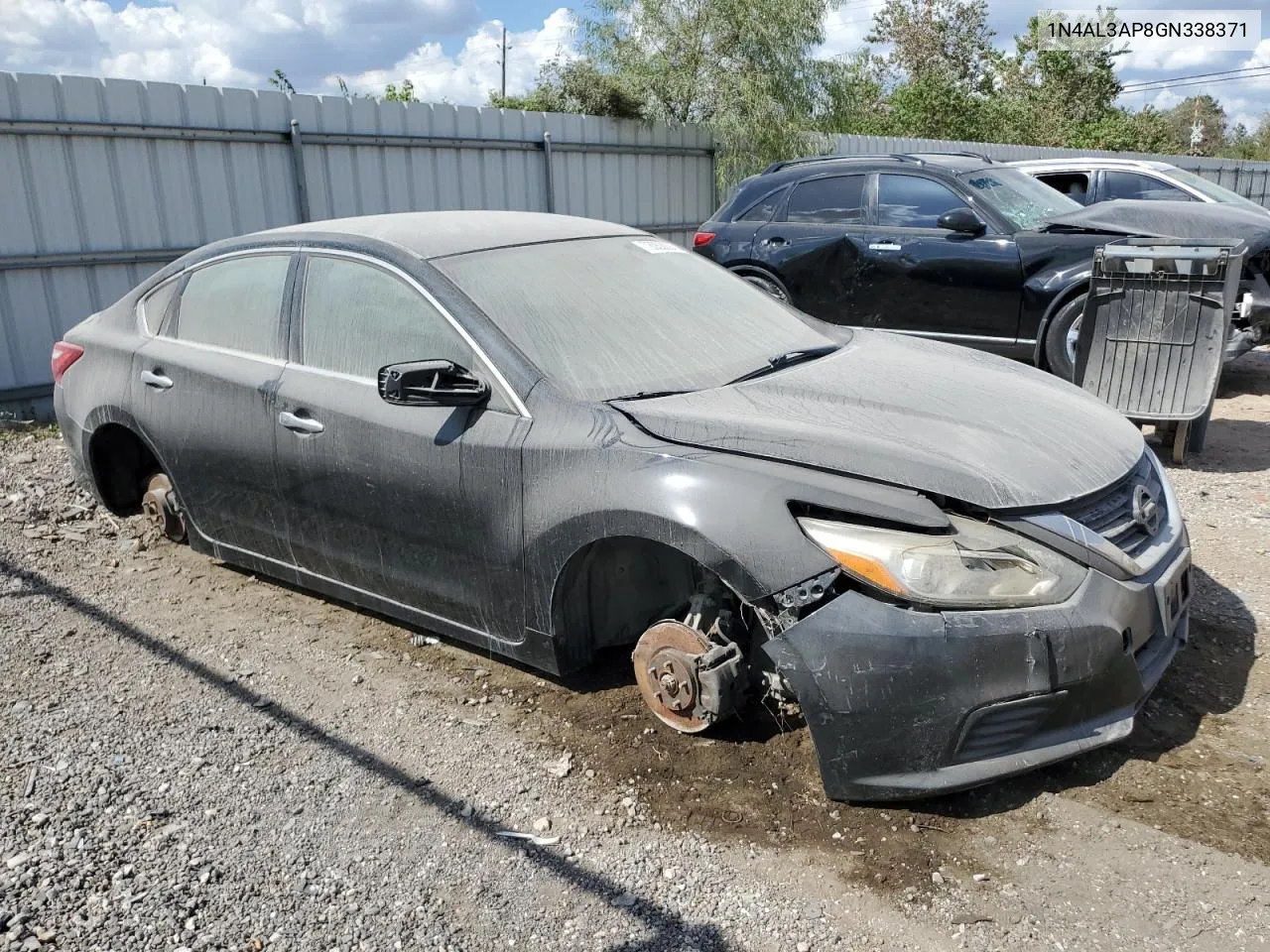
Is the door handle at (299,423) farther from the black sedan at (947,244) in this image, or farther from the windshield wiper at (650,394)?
the black sedan at (947,244)

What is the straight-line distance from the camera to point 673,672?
3180 mm

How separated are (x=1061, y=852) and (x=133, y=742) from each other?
2.86 m

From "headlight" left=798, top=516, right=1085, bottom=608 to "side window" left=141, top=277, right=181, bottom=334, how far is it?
328 centimetres

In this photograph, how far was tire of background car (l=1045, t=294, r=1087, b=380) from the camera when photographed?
292 inches

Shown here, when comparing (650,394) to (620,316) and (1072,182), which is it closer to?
(620,316)

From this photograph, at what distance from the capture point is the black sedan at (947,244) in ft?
24.8

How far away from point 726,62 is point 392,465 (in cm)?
1292

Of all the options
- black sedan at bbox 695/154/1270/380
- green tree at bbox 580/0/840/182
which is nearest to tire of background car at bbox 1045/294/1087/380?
black sedan at bbox 695/154/1270/380

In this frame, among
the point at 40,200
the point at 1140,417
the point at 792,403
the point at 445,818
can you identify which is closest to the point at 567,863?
the point at 445,818

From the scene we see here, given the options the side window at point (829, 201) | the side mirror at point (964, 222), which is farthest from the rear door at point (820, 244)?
the side mirror at point (964, 222)

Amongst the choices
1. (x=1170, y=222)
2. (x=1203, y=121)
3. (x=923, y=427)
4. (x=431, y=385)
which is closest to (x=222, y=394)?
(x=431, y=385)

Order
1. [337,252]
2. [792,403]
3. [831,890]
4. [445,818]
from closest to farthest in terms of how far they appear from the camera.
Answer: [831,890] < [445,818] < [792,403] < [337,252]

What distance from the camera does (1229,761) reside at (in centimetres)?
310

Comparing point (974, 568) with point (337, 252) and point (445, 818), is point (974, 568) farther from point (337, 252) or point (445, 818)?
point (337, 252)
